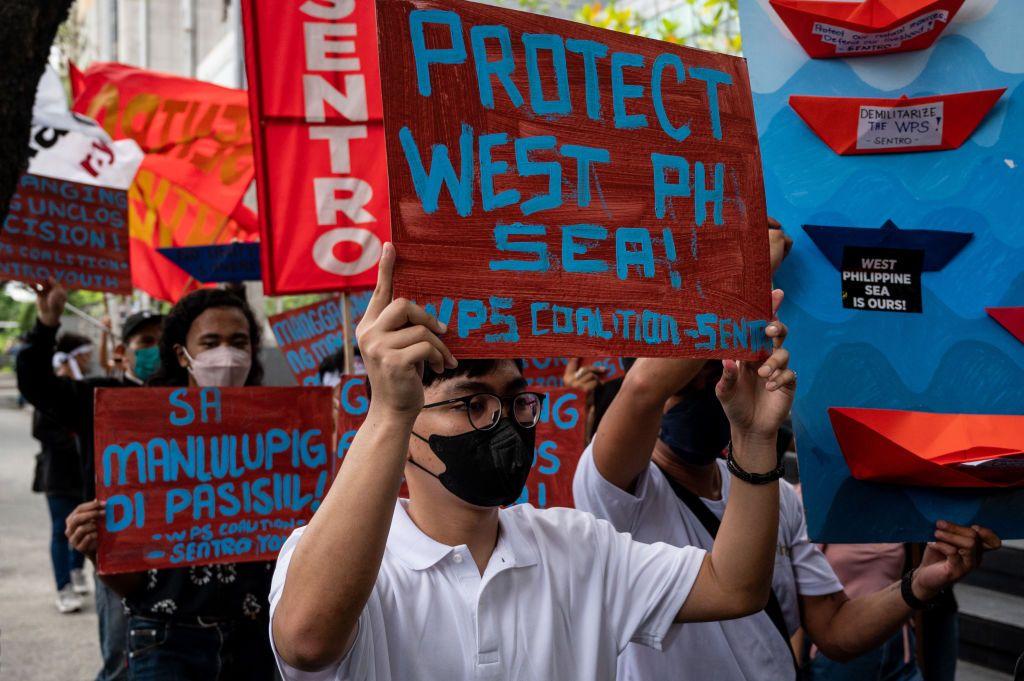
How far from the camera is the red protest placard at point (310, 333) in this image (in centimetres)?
587

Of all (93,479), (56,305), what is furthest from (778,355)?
(56,305)

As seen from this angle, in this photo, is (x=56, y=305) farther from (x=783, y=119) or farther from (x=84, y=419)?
(x=783, y=119)

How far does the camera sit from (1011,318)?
2.28 m

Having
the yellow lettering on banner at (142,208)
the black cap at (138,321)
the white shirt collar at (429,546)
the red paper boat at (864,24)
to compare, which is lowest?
the white shirt collar at (429,546)

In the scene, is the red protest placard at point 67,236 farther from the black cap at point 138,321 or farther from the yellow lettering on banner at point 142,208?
the yellow lettering on banner at point 142,208

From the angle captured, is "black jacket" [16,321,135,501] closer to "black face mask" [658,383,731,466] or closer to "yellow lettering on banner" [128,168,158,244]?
"black face mask" [658,383,731,466]

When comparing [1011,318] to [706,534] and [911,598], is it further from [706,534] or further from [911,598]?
[706,534]

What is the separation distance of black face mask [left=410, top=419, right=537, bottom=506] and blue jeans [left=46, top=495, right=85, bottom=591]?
6.02 metres

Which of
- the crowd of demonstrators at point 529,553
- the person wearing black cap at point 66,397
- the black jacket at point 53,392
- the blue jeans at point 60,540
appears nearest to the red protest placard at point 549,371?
the person wearing black cap at point 66,397

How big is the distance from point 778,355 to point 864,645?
3.42 feet

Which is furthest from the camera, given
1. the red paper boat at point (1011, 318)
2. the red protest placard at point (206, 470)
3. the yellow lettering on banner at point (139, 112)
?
the yellow lettering on banner at point (139, 112)

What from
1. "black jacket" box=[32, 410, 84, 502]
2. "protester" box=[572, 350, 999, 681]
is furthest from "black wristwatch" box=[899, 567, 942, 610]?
"black jacket" box=[32, 410, 84, 502]

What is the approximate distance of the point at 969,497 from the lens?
7.37 feet

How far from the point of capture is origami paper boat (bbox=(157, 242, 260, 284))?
558 cm
